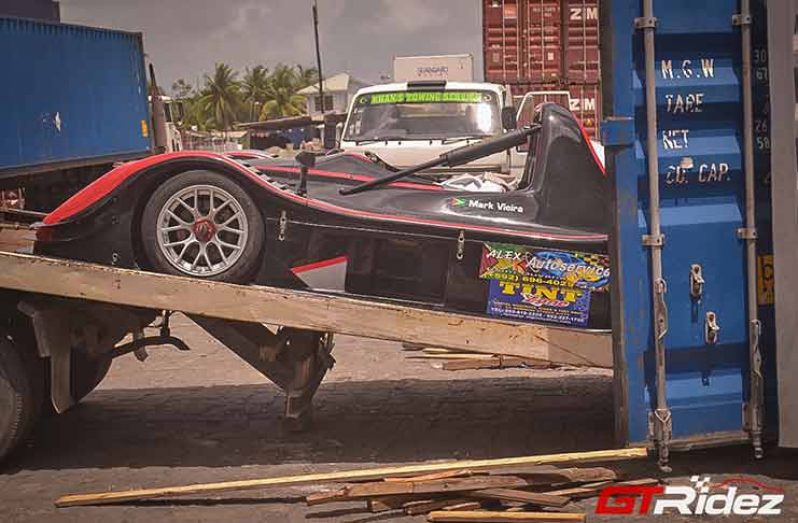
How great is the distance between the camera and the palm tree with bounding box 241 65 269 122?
7462 cm

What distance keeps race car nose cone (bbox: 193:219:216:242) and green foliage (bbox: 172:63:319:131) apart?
68099 mm

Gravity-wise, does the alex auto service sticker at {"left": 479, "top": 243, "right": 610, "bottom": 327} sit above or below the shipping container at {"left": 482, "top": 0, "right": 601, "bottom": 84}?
below

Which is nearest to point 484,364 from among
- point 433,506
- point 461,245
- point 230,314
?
point 461,245

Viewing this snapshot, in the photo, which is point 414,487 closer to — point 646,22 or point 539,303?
point 539,303

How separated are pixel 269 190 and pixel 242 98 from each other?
238 ft

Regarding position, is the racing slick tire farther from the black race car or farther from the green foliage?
the green foliage

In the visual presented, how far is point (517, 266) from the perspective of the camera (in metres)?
5.58

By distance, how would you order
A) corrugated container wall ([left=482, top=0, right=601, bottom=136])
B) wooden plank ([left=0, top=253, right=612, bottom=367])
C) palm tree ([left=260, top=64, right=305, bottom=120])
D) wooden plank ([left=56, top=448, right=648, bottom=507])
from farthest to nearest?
palm tree ([left=260, top=64, right=305, bottom=120]) < corrugated container wall ([left=482, top=0, right=601, bottom=136]) < wooden plank ([left=0, top=253, right=612, bottom=367]) < wooden plank ([left=56, top=448, right=648, bottom=507])

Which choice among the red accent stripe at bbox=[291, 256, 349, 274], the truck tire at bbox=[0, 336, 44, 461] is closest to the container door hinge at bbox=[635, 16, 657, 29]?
the red accent stripe at bbox=[291, 256, 349, 274]

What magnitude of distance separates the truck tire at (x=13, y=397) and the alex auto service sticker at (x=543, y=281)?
244 cm

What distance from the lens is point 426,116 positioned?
1271 cm

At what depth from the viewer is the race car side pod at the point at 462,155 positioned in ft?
19.1

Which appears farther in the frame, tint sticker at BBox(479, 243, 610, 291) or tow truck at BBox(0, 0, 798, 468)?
tint sticker at BBox(479, 243, 610, 291)

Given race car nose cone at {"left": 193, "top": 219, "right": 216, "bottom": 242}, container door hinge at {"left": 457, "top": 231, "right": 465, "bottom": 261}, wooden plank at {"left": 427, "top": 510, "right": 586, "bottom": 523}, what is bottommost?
wooden plank at {"left": 427, "top": 510, "right": 586, "bottom": 523}
